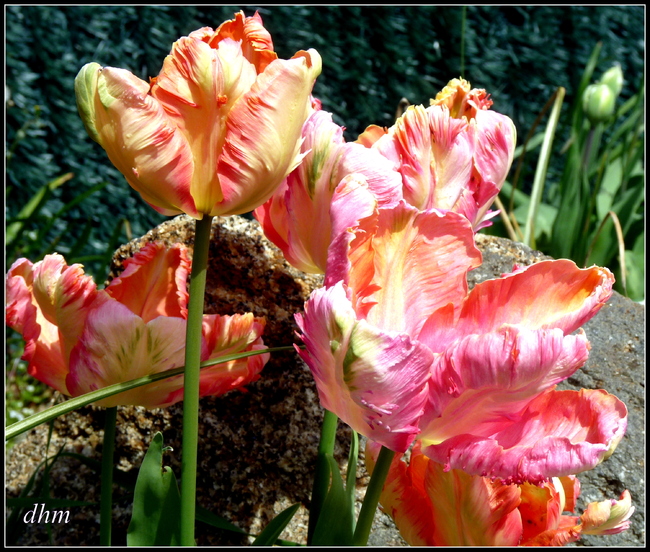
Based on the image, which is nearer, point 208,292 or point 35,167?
point 208,292

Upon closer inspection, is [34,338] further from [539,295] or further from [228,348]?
[539,295]

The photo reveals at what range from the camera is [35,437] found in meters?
0.82

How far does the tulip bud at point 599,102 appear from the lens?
146 centimetres

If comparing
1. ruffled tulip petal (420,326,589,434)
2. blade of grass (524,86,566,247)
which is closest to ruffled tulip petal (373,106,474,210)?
ruffled tulip petal (420,326,589,434)

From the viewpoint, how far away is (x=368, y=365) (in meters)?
0.30

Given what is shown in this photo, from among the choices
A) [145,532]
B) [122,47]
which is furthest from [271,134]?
[122,47]

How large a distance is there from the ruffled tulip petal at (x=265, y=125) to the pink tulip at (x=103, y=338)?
108mm

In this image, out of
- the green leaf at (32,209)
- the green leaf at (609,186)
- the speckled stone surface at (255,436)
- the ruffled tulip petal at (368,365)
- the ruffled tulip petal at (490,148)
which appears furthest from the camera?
the green leaf at (609,186)

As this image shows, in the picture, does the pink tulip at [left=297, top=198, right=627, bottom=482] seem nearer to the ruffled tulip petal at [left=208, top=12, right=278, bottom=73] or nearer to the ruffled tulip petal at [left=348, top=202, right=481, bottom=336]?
the ruffled tulip petal at [left=348, top=202, right=481, bottom=336]

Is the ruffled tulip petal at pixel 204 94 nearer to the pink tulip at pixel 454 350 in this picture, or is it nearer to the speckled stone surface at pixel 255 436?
the pink tulip at pixel 454 350

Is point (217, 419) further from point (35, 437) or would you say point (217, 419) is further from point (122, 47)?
point (122, 47)

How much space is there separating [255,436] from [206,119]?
0.36m

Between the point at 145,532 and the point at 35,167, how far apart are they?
2063 millimetres

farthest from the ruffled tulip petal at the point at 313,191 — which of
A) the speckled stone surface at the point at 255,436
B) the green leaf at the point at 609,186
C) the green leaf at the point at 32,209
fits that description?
the green leaf at the point at 609,186
